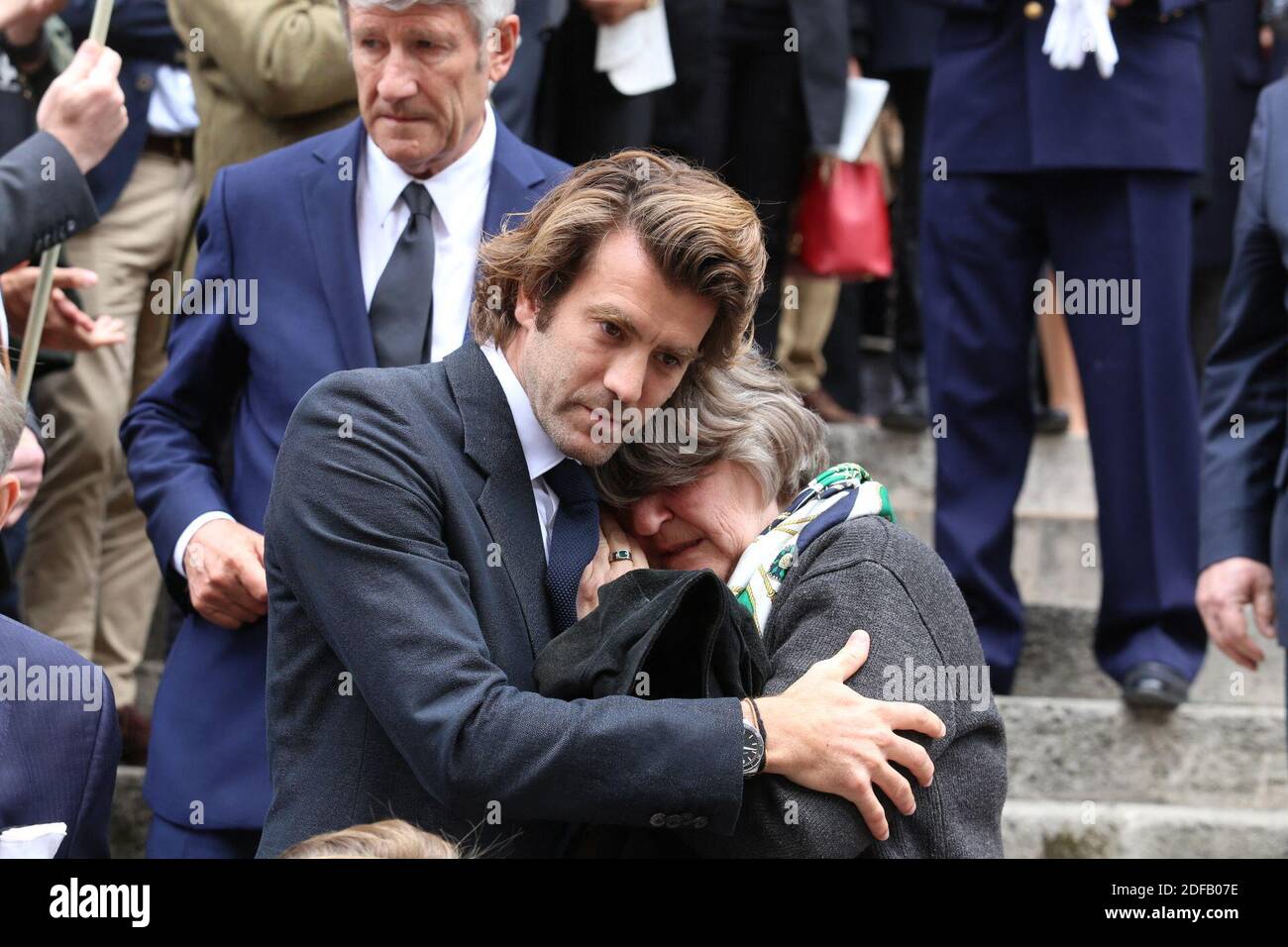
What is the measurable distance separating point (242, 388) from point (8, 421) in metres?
0.86

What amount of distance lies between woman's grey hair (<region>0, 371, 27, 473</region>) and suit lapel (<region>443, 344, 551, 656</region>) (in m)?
0.61

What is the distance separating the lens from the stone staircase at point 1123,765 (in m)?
4.68

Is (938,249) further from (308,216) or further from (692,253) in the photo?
(692,253)

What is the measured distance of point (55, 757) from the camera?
2.64 metres

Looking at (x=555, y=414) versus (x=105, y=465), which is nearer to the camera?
(x=555, y=414)

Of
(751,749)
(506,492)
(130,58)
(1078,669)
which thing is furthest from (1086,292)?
(751,749)

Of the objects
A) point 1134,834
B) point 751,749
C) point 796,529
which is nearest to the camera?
point 751,749

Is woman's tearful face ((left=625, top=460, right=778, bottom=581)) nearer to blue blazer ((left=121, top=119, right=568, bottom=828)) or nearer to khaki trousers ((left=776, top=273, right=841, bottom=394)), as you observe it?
blue blazer ((left=121, top=119, right=568, bottom=828))

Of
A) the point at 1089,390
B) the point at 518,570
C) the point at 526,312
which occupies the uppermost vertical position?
the point at 1089,390

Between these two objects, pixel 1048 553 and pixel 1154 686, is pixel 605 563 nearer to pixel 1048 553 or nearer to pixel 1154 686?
pixel 1154 686

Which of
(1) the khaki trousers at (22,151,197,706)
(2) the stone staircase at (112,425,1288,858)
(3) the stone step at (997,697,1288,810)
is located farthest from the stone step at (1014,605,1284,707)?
(1) the khaki trousers at (22,151,197,706)

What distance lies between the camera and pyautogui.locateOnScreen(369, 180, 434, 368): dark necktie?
11.1 feet
